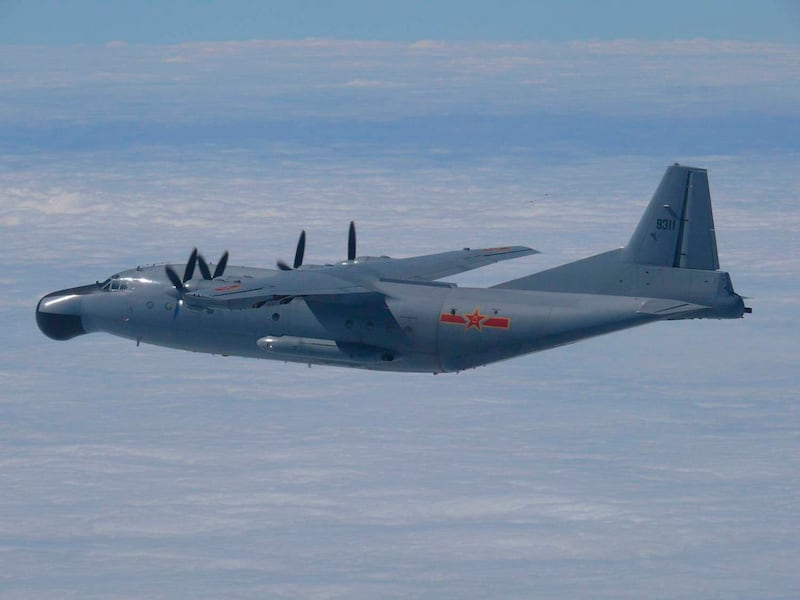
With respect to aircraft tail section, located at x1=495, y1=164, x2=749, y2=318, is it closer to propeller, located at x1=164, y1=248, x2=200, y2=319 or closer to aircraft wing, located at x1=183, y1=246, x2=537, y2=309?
aircraft wing, located at x1=183, y1=246, x2=537, y2=309

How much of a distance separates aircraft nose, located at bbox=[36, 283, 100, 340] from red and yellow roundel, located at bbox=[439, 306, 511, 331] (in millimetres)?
17731

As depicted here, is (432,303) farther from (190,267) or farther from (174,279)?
(174,279)

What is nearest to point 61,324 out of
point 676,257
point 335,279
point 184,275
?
point 184,275

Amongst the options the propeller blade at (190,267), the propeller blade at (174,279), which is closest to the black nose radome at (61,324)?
the propeller blade at (174,279)

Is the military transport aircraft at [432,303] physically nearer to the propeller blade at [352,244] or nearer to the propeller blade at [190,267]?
the propeller blade at [190,267]

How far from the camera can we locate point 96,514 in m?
114

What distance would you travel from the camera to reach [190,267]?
5288 centimetres

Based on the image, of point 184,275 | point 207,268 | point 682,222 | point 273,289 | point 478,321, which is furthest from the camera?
point 184,275

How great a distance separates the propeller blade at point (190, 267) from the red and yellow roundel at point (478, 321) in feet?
36.8

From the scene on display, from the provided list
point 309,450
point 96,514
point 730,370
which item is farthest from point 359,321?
point 730,370

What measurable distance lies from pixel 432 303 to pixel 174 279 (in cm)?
1116

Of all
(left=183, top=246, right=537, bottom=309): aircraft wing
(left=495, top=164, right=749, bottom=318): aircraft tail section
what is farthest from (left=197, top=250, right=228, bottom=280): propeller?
(left=495, top=164, right=749, bottom=318): aircraft tail section

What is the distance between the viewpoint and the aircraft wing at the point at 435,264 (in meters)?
54.1

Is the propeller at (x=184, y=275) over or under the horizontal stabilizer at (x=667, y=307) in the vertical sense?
over
